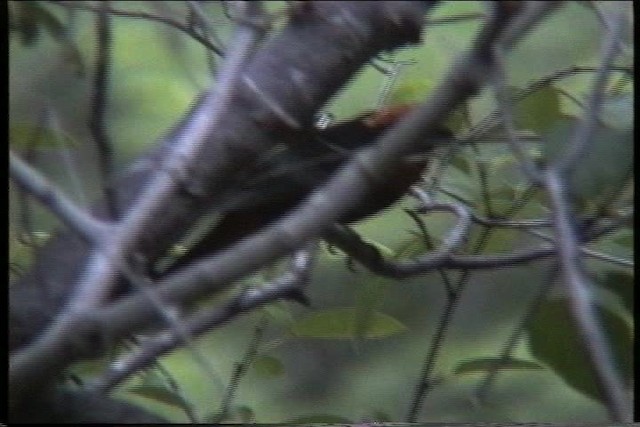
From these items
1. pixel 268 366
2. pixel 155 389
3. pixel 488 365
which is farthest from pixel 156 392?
pixel 488 365

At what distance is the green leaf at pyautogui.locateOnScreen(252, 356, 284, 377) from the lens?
41.9 inches

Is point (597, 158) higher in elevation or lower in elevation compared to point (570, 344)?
higher

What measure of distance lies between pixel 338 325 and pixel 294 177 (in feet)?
0.61

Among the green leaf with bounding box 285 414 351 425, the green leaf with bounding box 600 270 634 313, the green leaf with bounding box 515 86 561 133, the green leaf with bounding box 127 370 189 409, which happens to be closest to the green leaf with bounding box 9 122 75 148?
the green leaf with bounding box 127 370 189 409

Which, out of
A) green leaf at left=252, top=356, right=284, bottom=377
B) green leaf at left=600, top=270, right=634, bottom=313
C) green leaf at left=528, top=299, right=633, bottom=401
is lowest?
green leaf at left=252, top=356, right=284, bottom=377

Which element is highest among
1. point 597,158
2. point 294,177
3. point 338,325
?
point 597,158

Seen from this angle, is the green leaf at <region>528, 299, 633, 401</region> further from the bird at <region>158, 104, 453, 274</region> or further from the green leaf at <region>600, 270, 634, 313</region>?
the bird at <region>158, 104, 453, 274</region>

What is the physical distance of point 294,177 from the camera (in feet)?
3.33

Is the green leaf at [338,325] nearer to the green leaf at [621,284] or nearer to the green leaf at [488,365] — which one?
the green leaf at [488,365]

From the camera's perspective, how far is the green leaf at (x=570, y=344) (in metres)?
1.01

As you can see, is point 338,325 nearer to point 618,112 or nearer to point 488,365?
point 488,365

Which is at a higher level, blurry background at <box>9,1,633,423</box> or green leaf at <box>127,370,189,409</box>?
blurry background at <box>9,1,633,423</box>

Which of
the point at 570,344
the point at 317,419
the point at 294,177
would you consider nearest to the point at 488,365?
the point at 570,344

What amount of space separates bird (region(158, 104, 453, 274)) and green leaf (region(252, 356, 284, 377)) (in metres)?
→ 0.15
